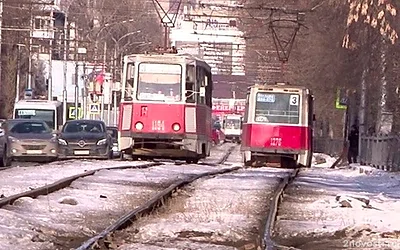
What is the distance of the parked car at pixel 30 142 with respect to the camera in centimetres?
3584

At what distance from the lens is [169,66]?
33.9 metres

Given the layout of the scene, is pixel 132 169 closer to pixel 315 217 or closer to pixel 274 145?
pixel 274 145

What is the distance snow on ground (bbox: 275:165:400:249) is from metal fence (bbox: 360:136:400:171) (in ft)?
36.4

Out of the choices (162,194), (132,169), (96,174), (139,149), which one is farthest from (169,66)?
(162,194)

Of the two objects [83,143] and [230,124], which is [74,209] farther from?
[230,124]

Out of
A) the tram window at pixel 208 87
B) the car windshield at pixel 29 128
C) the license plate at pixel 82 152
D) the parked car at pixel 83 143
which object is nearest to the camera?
the tram window at pixel 208 87

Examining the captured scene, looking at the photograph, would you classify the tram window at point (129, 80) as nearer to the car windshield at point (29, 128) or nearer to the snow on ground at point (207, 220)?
the car windshield at point (29, 128)

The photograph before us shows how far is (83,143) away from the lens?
37.5m

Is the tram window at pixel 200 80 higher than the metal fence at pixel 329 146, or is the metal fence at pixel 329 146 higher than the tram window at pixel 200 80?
the tram window at pixel 200 80

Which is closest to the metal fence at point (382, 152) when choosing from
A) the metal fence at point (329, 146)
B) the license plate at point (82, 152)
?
the license plate at point (82, 152)

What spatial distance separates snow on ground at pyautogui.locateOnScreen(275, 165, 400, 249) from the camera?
533 inches

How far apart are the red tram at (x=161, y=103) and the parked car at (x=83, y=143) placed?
3480mm

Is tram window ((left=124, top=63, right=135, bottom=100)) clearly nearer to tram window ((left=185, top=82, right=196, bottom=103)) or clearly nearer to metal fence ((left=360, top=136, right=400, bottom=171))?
tram window ((left=185, top=82, right=196, bottom=103))

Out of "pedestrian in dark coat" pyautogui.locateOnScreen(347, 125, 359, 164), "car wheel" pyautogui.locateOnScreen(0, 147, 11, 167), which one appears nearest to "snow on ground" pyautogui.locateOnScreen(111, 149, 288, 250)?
"car wheel" pyautogui.locateOnScreen(0, 147, 11, 167)
